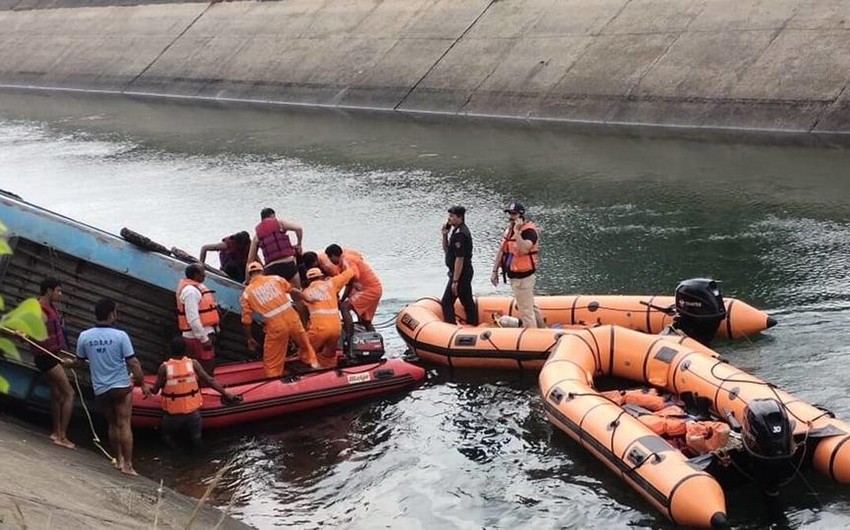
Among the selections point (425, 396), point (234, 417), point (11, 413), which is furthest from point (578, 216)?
point (11, 413)

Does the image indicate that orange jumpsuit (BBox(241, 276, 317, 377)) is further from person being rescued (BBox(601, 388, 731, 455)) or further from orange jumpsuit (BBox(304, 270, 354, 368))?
person being rescued (BBox(601, 388, 731, 455))

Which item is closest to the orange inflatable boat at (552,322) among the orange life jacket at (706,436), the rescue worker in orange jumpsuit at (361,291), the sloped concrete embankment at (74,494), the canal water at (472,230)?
the canal water at (472,230)

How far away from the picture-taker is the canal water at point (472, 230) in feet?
29.2

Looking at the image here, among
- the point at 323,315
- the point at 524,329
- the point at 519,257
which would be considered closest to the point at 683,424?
the point at 524,329

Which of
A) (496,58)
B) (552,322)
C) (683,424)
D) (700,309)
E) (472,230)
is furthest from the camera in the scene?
(496,58)

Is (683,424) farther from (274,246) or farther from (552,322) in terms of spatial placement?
(274,246)

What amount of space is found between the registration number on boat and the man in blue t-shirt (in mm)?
2682

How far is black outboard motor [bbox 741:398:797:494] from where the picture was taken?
7.95 m

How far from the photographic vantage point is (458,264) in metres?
12.1

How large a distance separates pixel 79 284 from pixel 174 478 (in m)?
2.28

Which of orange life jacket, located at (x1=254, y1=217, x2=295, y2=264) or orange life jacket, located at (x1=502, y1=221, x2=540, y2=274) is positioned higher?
orange life jacket, located at (x1=254, y1=217, x2=295, y2=264)

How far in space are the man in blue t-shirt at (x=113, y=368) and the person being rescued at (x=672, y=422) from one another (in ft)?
14.3

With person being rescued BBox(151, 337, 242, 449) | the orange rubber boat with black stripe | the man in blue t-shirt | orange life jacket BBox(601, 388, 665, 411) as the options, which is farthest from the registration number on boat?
the man in blue t-shirt

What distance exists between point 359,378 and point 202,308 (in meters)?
1.85
